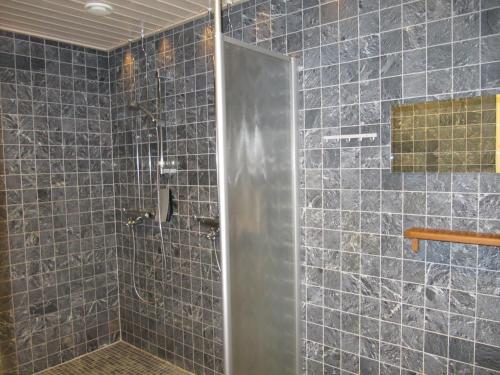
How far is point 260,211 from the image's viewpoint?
5.94ft

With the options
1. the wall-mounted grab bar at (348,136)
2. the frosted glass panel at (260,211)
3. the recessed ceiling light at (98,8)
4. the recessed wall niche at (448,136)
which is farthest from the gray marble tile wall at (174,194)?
the recessed wall niche at (448,136)

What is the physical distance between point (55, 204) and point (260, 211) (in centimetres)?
178

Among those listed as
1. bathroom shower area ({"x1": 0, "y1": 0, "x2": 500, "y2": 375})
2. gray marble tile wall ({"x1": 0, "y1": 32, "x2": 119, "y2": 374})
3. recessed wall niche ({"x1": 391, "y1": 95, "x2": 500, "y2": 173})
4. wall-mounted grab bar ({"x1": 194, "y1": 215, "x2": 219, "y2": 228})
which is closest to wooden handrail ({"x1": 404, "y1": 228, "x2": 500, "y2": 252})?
bathroom shower area ({"x1": 0, "y1": 0, "x2": 500, "y2": 375})

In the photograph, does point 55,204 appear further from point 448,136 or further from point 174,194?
point 448,136

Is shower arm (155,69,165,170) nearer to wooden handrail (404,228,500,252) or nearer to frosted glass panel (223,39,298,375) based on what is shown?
frosted glass panel (223,39,298,375)

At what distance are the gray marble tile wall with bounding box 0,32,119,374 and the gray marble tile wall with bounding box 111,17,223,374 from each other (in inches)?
5.7

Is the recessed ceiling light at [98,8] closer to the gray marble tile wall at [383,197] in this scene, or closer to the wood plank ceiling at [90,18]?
the wood plank ceiling at [90,18]

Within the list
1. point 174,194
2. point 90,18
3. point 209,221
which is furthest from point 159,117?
point 209,221

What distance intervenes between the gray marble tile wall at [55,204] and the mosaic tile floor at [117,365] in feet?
0.28

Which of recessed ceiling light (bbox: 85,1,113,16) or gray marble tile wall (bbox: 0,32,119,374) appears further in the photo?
gray marble tile wall (bbox: 0,32,119,374)

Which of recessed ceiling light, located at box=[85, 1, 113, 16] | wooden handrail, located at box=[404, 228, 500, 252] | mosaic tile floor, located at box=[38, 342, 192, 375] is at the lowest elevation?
mosaic tile floor, located at box=[38, 342, 192, 375]

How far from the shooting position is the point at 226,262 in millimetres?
1533

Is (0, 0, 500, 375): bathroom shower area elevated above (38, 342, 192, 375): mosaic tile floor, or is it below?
above

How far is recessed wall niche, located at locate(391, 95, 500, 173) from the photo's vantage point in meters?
1.51
